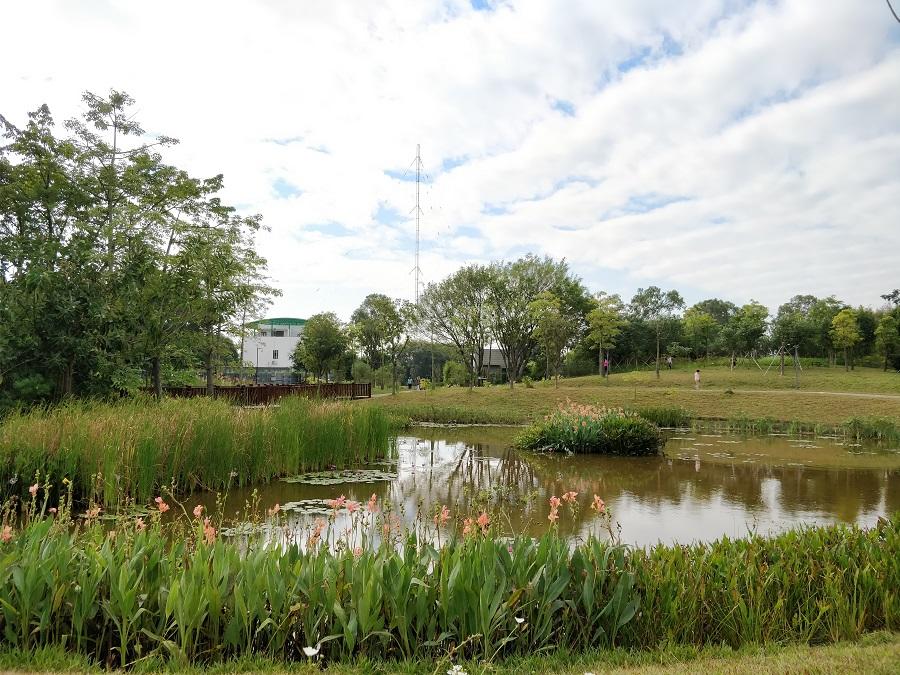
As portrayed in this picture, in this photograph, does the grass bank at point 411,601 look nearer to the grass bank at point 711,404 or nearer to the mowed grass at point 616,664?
the mowed grass at point 616,664

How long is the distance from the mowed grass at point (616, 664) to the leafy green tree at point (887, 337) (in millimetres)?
45906

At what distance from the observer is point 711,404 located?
26.2m

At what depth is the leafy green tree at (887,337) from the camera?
40.7m

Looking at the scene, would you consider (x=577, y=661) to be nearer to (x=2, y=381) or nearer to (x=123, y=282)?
(x=2, y=381)

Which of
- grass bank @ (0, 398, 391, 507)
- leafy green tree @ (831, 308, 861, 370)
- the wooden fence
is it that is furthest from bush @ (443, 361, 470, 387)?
grass bank @ (0, 398, 391, 507)

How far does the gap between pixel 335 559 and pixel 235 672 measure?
0.85m

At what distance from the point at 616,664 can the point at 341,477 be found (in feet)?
27.0

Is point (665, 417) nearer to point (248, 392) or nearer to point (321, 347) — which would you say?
point (248, 392)

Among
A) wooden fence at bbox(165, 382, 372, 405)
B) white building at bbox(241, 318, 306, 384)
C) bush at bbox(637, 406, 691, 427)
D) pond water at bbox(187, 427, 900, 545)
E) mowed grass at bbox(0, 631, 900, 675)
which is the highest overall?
white building at bbox(241, 318, 306, 384)

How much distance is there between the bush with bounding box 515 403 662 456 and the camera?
592 inches

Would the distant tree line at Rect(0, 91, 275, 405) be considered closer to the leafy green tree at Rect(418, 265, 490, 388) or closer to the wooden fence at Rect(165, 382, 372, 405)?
the wooden fence at Rect(165, 382, 372, 405)

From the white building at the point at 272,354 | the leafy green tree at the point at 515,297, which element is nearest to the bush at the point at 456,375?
the leafy green tree at the point at 515,297

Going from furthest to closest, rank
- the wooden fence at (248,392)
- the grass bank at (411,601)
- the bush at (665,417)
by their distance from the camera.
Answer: the bush at (665,417), the wooden fence at (248,392), the grass bank at (411,601)

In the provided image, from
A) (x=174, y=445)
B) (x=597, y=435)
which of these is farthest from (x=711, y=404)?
(x=174, y=445)
